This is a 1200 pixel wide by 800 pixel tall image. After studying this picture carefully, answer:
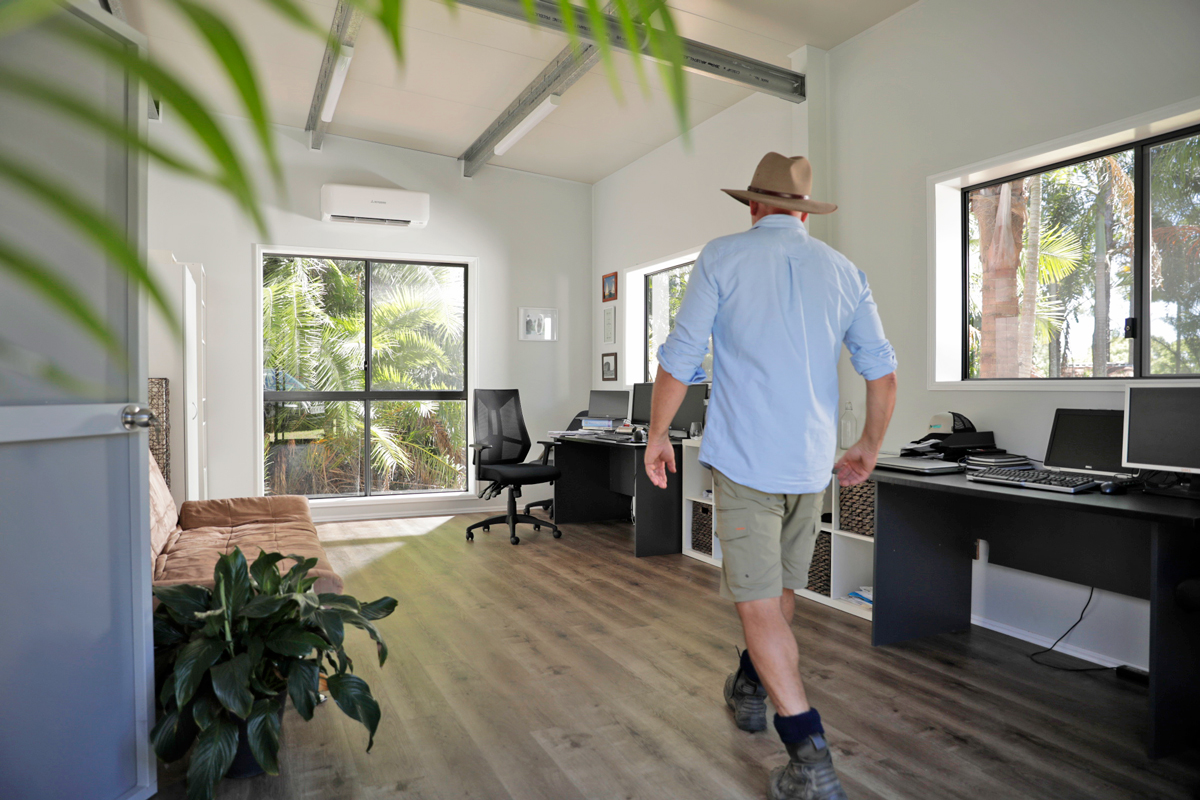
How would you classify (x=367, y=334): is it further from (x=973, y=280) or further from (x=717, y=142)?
(x=973, y=280)

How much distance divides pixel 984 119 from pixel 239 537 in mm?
3876

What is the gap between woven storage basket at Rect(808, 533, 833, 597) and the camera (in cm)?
392

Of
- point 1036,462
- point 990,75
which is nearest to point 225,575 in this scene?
point 1036,462

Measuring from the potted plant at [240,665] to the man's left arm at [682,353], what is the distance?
96 cm

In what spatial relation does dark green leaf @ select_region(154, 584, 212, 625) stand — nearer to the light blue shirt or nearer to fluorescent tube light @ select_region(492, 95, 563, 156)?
the light blue shirt

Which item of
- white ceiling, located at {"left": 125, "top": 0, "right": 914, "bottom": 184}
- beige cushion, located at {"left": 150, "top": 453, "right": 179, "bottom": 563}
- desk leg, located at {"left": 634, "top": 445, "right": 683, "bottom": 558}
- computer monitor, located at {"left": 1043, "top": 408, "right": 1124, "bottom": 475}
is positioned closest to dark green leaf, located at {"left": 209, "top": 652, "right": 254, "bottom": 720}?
beige cushion, located at {"left": 150, "top": 453, "right": 179, "bottom": 563}

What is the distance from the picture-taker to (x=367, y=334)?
6.72 meters

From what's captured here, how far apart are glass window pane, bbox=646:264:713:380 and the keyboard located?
3.61 m

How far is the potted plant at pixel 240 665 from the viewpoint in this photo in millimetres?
1877

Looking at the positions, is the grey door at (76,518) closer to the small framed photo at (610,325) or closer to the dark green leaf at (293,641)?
the dark green leaf at (293,641)

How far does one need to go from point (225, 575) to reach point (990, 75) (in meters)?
3.71

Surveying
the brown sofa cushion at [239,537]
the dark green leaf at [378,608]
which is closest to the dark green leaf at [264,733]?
the dark green leaf at [378,608]

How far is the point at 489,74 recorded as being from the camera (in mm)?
5176

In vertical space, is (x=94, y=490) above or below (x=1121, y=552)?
above
